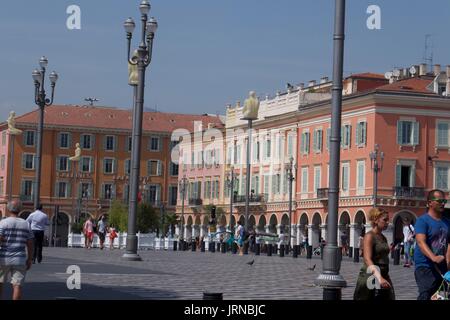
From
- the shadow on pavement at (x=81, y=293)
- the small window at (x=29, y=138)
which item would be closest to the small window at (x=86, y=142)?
the small window at (x=29, y=138)

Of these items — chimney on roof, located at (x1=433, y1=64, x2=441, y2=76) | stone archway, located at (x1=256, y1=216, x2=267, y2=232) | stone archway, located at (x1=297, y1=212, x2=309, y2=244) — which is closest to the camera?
stone archway, located at (x1=297, y1=212, x2=309, y2=244)

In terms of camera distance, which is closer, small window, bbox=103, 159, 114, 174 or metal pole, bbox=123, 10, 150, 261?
metal pole, bbox=123, 10, 150, 261

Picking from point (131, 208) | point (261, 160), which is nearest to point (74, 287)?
point (131, 208)

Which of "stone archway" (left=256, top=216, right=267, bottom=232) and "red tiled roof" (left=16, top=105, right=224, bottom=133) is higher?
"red tiled roof" (left=16, top=105, right=224, bottom=133)

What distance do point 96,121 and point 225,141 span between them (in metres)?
29.7

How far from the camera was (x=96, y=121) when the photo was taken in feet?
435

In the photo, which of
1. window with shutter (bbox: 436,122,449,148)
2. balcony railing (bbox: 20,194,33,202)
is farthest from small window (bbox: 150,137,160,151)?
window with shutter (bbox: 436,122,449,148)

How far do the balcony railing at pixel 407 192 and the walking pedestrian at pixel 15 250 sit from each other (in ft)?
213

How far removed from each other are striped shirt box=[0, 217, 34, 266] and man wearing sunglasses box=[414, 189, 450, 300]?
5.40 m

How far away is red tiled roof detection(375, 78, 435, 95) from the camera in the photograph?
81.8 m

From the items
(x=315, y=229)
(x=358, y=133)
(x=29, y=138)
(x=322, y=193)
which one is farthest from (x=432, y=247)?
(x=29, y=138)

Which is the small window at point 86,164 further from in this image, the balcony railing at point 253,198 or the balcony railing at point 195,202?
the balcony railing at point 253,198

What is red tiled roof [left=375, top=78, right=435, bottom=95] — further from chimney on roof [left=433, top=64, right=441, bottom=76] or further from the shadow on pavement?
the shadow on pavement

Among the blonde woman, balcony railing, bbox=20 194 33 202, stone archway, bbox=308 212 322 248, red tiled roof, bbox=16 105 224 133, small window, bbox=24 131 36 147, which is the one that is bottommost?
the blonde woman
